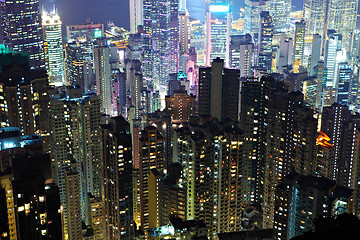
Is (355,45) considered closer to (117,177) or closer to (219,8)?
(219,8)

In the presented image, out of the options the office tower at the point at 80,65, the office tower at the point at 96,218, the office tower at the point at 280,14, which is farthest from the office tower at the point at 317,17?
the office tower at the point at 96,218

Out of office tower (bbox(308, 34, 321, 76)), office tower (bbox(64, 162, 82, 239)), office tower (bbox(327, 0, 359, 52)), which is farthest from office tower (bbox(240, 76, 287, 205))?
office tower (bbox(327, 0, 359, 52))

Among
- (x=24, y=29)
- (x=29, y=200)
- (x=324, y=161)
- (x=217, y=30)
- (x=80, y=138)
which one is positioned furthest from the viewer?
(x=217, y=30)

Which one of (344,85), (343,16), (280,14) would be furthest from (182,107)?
(343,16)

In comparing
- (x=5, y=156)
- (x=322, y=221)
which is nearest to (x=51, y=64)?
(x=5, y=156)

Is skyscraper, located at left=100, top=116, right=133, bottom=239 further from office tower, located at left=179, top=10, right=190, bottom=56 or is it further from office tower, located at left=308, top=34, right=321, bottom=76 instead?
office tower, located at left=179, top=10, right=190, bottom=56

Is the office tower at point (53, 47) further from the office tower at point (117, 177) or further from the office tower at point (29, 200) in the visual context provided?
the office tower at point (29, 200)
